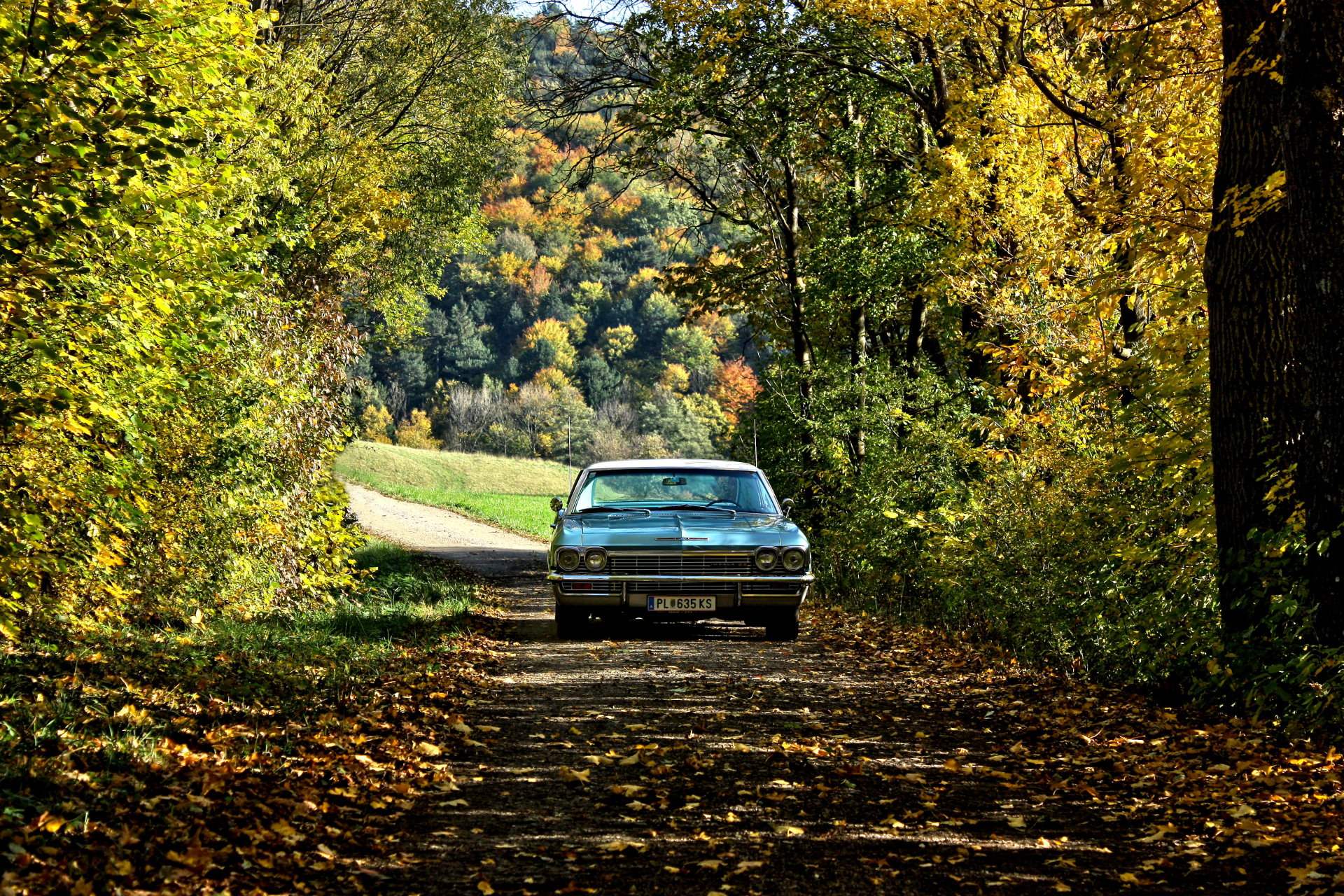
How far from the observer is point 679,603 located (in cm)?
1014

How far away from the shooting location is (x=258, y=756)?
5461mm

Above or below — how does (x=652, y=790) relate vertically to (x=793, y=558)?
below

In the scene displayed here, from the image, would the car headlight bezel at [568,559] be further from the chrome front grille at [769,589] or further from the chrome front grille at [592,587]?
the chrome front grille at [769,589]

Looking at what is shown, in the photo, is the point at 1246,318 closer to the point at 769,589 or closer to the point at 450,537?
the point at 769,589

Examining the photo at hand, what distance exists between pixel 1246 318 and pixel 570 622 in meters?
6.21

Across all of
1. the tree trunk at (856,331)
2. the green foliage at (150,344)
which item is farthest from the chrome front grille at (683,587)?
the tree trunk at (856,331)

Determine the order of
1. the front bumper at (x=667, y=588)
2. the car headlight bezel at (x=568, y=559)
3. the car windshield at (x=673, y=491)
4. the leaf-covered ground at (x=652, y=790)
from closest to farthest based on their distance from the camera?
the leaf-covered ground at (x=652, y=790), the car headlight bezel at (x=568, y=559), the front bumper at (x=667, y=588), the car windshield at (x=673, y=491)

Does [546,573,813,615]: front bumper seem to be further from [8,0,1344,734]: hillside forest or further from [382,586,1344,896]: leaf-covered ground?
[8,0,1344,734]: hillside forest

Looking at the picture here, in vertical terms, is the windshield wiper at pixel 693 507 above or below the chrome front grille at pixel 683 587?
above

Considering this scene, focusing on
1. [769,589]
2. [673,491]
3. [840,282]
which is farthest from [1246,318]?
[840,282]

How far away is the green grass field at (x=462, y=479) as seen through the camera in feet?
140

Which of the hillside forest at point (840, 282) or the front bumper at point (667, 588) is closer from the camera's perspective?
the hillside forest at point (840, 282)

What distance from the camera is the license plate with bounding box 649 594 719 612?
1012 centimetres

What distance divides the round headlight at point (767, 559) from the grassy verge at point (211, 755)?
99.5 inches
